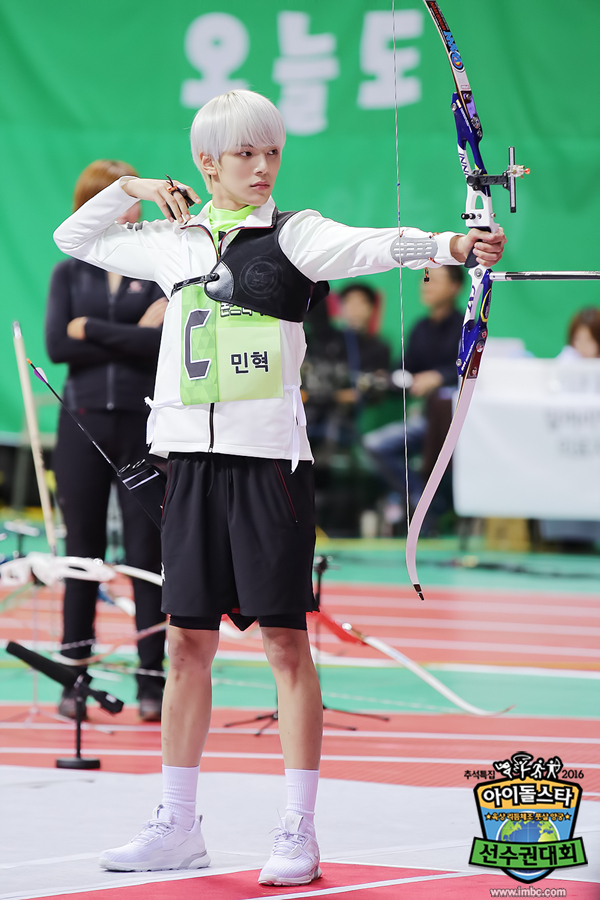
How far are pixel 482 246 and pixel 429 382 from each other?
6.36 metres

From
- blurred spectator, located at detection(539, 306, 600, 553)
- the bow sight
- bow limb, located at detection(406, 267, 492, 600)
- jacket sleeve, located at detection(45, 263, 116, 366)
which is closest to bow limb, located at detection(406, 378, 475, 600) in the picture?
bow limb, located at detection(406, 267, 492, 600)

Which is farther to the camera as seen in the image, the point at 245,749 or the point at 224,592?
the point at 245,749

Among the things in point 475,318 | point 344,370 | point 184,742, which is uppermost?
point 344,370

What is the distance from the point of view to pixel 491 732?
3.74 meters

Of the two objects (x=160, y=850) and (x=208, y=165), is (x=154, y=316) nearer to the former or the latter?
(x=208, y=165)

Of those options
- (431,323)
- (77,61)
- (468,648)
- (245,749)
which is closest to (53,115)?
(77,61)

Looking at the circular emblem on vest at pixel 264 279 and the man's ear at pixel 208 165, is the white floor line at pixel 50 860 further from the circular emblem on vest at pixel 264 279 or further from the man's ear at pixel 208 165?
the man's ear at pixel 208 165

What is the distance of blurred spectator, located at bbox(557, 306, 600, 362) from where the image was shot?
8594mm

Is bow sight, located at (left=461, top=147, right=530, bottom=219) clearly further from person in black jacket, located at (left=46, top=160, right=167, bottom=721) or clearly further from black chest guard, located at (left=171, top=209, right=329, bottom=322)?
person in black jacket, located at (left=46, top=160, right=167, bottom=721)

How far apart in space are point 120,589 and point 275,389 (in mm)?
4482

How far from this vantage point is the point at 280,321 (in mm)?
2479

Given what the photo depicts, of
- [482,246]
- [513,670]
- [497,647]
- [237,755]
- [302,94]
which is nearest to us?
[482,246]

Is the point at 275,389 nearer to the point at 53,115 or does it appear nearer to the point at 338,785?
the point at 338,785

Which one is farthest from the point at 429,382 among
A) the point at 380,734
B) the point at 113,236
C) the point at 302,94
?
the point at 113,236
